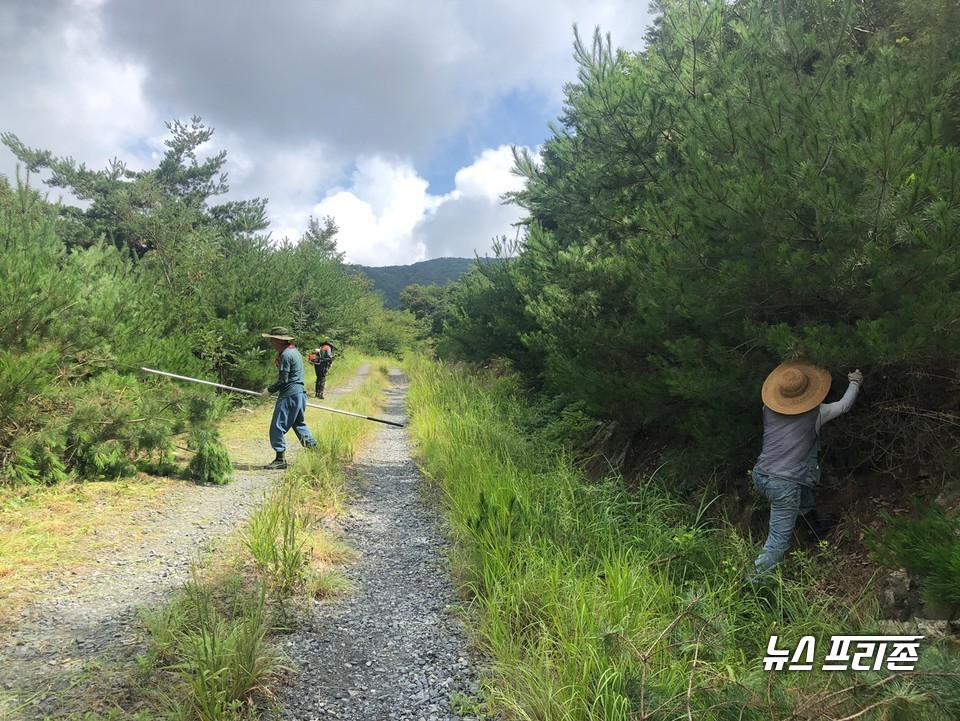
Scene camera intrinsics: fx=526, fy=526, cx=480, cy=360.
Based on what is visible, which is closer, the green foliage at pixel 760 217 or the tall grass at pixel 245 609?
the tall grass at pixel 245 609

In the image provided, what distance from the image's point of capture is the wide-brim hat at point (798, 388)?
11.0ft

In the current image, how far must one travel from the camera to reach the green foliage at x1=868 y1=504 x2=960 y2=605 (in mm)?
2179

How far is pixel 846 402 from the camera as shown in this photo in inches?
128

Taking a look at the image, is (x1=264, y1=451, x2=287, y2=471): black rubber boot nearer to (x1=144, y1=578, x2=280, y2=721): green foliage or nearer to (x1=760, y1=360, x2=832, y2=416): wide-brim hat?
(x1=144, y1=578, x2=280, y2=721): green foliage

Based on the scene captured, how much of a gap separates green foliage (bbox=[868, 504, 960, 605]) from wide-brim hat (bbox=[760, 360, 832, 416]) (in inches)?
32.4

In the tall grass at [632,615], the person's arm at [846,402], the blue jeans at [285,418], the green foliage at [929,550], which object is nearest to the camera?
the tall grass at [632,615]

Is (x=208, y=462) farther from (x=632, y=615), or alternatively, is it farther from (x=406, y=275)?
(x=406, y=275)

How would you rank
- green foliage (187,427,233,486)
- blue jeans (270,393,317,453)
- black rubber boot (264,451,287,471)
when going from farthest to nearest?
black rubber boot (264,451,287,471) < blue jeans (270,393,317,453) < green foliage (187,427,233,486)

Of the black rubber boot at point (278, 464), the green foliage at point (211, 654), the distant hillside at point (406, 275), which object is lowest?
the black rubber boot at point (278, 464)

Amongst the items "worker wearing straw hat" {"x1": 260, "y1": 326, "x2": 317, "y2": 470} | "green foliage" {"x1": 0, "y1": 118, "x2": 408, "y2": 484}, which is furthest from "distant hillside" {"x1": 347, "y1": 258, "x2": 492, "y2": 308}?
"worker wearing straw hat" {"x1": 260, "y1": 326, "x2": 317, "y2": 470}

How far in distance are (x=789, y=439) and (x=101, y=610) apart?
457 cm

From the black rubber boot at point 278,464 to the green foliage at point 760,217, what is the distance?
13.5 feet

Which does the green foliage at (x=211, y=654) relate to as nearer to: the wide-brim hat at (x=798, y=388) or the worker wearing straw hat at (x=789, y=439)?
the worker wearing straw hat at (x=789, y=439)

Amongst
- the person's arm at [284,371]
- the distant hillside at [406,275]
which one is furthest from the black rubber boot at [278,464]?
the distant hillside at [406,275]
